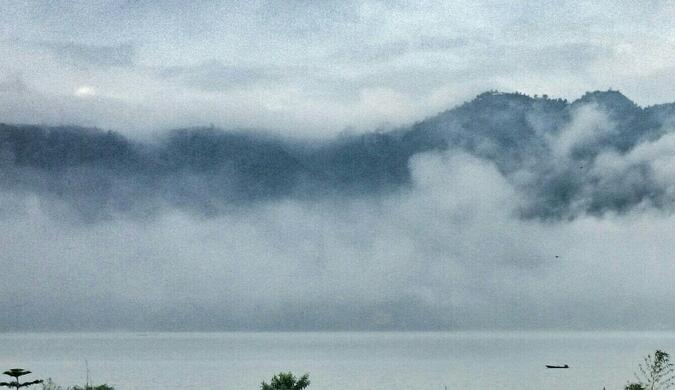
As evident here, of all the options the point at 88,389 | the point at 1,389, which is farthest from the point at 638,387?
the point at 1,389

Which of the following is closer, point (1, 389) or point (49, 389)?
point (49, 389)

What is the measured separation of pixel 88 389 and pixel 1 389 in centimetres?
10012

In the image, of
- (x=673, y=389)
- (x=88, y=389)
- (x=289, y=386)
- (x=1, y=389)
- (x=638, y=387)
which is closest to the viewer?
(x=638, y=387)

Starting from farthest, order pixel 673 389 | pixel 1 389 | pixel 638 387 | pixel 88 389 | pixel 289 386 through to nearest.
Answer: pixel 673 389
pixel 1 389
pixel 289 386
pixel 88 389
pixel 638 387

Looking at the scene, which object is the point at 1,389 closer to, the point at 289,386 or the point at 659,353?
the point at 289,386

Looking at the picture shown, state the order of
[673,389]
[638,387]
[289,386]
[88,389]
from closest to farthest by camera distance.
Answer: [638,387]
[88,389]
[289,386]
[673,389]

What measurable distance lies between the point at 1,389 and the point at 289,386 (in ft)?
337

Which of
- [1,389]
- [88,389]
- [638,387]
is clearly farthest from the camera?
[1,389]

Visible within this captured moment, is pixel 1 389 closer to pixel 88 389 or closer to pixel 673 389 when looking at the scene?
pixel 88 389

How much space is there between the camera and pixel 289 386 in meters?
87.3

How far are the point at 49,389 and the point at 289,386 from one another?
23653 millimetres

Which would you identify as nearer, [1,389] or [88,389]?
[88,389]

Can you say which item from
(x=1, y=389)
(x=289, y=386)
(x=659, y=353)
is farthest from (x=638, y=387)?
(x=1, y=389)

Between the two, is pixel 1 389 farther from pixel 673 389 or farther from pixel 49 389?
pixel 673 389
